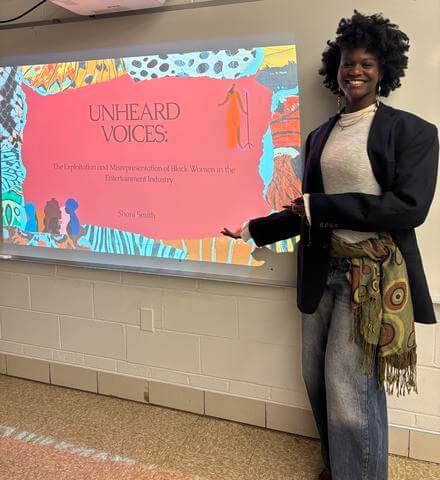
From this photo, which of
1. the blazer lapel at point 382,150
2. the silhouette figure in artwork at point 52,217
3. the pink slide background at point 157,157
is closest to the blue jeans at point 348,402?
the blazer lapel at point 382,150

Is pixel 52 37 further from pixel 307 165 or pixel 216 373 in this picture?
pixel 216 373

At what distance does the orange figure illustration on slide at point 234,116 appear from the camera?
7.18 feet

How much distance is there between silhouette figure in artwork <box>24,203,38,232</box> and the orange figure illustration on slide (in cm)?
114

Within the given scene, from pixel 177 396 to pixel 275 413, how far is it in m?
0.50

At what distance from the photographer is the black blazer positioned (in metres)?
1.56

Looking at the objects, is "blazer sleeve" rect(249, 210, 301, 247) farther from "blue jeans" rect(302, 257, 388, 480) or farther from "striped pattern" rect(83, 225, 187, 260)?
"striped pattern" rect(83, 225, 187, 260)

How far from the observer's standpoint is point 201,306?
2.45 metres

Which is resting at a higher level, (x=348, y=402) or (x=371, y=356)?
(x=371, y=356)

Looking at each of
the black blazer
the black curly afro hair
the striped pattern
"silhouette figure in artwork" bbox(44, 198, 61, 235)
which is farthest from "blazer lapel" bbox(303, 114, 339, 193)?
"silhouette figure in artwork" bbox(44, 198, 61, 235)

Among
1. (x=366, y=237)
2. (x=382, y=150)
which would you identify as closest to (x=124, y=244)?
(x=366, y=237)

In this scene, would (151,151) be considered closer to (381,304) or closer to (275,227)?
(275,227)

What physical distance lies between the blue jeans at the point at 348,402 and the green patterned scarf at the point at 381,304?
48 millimetres

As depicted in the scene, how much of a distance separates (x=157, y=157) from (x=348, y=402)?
134 cm

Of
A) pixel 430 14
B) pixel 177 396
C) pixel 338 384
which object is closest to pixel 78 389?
pixel 177 396
